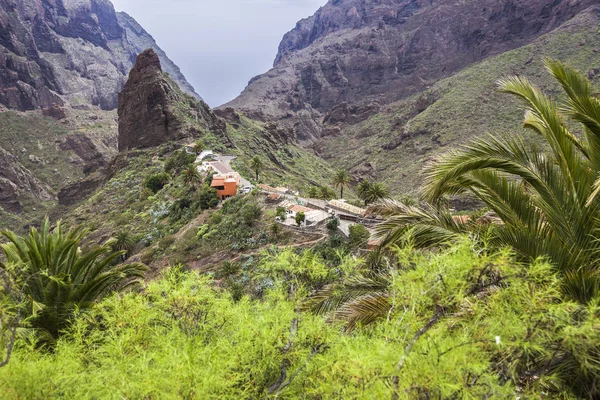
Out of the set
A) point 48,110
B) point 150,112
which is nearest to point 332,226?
point 150,112

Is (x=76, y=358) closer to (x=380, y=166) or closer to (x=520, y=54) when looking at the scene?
(x=380, y=166)

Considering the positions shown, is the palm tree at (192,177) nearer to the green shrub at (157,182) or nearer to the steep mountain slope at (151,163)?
the steep mountain slope at (151,163)

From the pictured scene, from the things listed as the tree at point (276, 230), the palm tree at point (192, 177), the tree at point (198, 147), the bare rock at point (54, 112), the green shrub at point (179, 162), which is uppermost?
the bare rock at point (54, 112)

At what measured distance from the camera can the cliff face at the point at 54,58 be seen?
112125 millimetres

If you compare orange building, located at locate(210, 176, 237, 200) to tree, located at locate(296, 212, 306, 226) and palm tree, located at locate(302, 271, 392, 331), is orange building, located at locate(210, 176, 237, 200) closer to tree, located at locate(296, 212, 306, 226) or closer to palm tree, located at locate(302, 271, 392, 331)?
tree, located at locate(296, 212, 306, 226)

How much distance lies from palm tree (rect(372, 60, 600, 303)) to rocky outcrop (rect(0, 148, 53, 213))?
315 ft

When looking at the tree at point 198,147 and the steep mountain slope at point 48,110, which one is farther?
the steep mountain slope at point 48,110

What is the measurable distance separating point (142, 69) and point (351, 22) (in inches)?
6126

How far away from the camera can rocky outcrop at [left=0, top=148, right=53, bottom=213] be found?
77.3 meters

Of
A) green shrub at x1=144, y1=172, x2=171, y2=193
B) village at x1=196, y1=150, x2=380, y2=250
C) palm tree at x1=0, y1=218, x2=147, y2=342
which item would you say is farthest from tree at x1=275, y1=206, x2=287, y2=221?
green shrub at x1=144, y1=172, x2=171, y2=193

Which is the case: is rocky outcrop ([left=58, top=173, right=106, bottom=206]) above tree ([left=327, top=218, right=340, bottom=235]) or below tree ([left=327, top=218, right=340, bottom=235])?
above

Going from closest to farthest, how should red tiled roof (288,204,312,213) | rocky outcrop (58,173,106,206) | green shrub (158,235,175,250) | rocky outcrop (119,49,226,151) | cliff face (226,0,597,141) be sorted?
red tiled roof (288,204,312,213) → green shrub (158,235,175,250) → rocky outcrop (119,49,226,151) → rocky outcrop (58,173,106,206) → cliff face (226,0,597,141)

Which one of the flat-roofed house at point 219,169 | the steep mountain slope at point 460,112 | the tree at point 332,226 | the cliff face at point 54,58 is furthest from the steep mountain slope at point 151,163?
the cliff face at point 54,58

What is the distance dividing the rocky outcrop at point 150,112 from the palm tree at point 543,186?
57.3 meters
